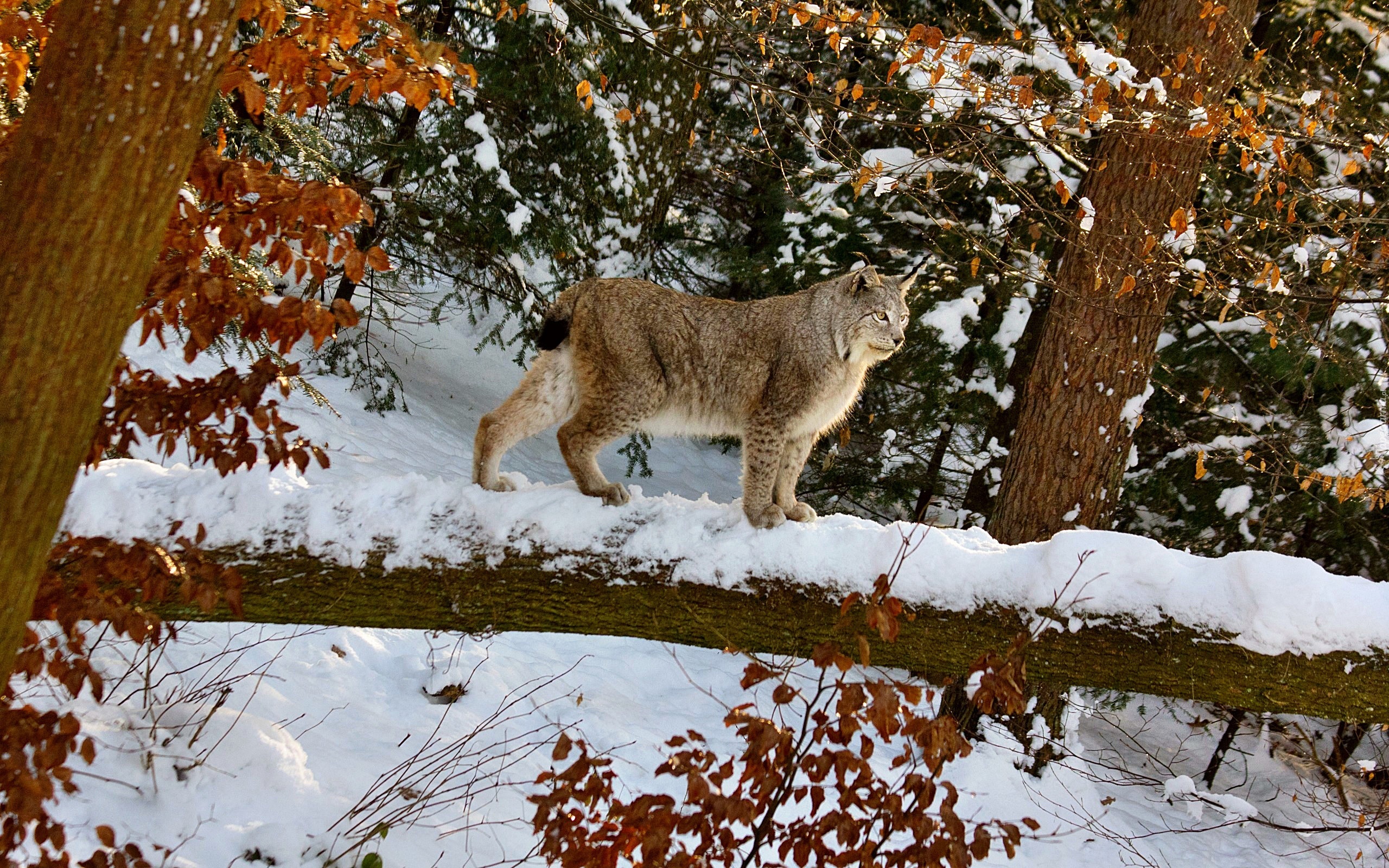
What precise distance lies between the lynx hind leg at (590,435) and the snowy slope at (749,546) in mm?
768

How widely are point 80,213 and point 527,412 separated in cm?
341

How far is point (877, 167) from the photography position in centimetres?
533

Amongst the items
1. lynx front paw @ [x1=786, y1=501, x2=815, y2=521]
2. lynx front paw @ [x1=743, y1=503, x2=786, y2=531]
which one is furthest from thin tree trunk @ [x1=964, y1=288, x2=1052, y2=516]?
lynx front paw @ [x1=743, y1=503, x2=786, y2=531]

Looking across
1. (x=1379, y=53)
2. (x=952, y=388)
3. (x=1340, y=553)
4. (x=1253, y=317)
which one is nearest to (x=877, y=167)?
(x=952, y=388)

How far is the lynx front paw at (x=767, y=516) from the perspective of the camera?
433cm

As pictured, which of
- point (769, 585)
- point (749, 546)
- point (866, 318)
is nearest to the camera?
point (769, 585)

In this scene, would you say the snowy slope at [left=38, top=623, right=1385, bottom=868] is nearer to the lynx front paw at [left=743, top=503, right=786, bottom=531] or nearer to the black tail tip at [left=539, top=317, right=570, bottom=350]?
the lynx front paw at [left=743, top=503, right=786, bottom=531]

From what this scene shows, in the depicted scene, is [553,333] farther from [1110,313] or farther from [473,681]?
Result: [1110,313]

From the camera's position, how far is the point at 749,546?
3869 millimetres

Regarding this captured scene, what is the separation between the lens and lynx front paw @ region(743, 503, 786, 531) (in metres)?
4.33

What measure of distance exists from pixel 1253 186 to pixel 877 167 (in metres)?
3.90

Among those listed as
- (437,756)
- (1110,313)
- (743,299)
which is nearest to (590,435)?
(437,756)

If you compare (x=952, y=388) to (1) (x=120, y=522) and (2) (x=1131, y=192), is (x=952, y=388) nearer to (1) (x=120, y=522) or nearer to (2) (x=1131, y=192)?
(2) (x=1131, y=192)

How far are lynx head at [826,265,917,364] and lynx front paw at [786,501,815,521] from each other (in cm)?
89
